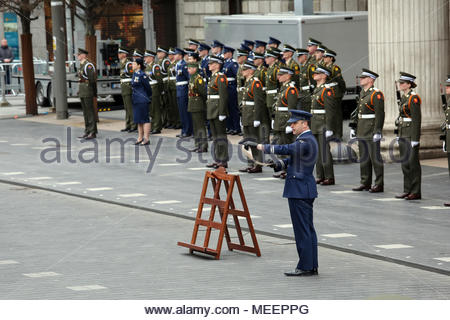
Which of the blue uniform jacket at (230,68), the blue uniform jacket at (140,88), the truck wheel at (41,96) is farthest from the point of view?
the truck wheel at (41,96)

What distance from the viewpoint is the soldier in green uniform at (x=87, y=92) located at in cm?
2398

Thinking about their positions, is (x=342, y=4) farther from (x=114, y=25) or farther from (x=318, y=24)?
(x=114, y=25)

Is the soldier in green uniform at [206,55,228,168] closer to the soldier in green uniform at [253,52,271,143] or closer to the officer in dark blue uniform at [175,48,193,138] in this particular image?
the soldier in green uniform at [253,52,271,143]

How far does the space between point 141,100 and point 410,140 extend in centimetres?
866

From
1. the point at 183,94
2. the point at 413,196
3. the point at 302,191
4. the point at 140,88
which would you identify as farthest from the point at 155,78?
the point at 302,191

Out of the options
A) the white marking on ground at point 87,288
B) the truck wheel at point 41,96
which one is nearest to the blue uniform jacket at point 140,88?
the truck wheel at point 41,96

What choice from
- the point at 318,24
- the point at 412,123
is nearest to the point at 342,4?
the point at 318,24

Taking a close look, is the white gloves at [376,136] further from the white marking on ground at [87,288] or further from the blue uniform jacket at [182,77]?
the blue uniform jacket at [182,77]

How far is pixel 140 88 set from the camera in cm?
2292

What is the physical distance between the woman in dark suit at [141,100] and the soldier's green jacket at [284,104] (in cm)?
552

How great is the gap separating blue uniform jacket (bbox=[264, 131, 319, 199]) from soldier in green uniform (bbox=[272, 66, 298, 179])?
19.6 feet

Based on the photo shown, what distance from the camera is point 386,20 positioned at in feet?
63.2

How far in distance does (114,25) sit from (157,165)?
21.7 metres

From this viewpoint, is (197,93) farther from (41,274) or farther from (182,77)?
(41,274)
